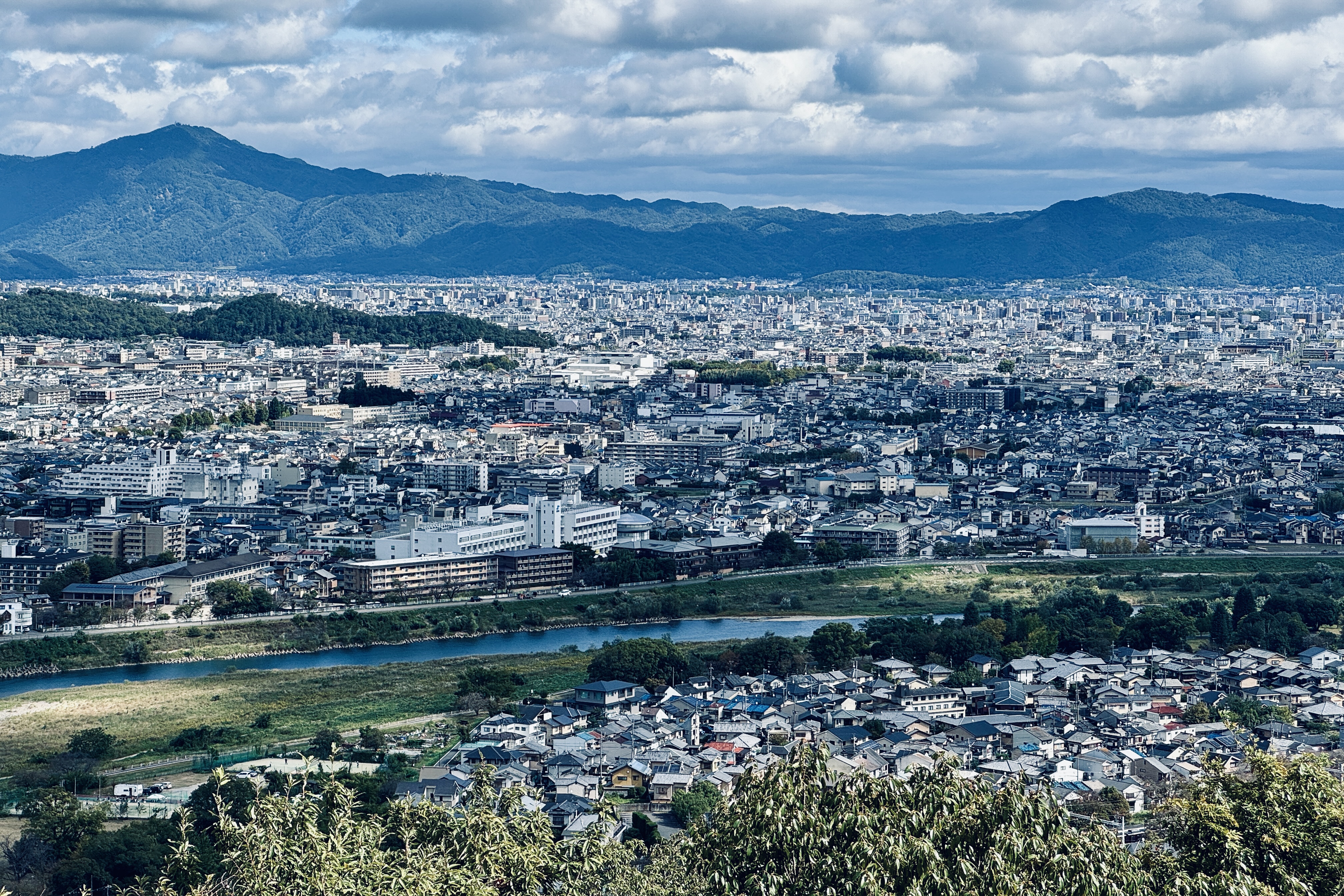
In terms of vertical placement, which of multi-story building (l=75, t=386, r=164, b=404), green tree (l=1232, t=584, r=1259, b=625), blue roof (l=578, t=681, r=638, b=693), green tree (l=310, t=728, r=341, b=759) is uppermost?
green tree (l=310, t=728, r=341, b=759)

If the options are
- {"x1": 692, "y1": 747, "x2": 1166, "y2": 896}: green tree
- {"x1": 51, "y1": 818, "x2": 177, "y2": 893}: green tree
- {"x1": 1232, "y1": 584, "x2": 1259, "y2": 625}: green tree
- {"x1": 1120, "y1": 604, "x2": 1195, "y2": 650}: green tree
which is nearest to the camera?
{"x1": 692, "y1": 747, "x2": 1166, "y2": 896}: green tree

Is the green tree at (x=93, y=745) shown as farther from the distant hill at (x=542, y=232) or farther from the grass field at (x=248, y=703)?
the distant hill at (x=542, y=232)

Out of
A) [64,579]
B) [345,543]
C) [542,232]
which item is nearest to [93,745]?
[64,579]

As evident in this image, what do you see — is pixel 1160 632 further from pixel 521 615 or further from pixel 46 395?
pixel 46 395

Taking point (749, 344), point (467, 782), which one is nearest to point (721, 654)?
point (467, 782)

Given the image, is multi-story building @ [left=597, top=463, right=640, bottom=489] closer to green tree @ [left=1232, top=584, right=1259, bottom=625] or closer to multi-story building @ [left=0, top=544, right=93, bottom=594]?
multi-story building @ [left=0, top=544, right=93, bottom=594]

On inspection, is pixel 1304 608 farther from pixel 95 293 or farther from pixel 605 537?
pixel 95 293

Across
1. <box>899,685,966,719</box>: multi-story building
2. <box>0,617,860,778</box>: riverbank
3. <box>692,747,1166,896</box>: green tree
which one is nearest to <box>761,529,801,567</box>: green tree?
<box>0,617,860,778</box>: riverbank
